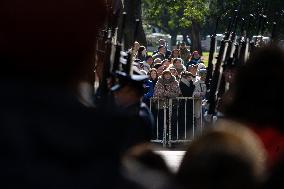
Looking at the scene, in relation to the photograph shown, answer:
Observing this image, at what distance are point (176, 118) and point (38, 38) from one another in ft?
43.2

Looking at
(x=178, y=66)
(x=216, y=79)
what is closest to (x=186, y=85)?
(x=178, y=66)

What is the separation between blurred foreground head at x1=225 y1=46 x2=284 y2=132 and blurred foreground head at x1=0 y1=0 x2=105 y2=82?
2042 millimetres

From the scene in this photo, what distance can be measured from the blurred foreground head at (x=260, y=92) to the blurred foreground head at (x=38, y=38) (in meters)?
2.04

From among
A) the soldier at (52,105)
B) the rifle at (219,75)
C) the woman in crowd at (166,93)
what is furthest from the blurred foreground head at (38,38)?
the woman in crowd at (166,93)

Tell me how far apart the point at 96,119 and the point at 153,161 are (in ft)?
0.83

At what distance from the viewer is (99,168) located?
3.61 ft

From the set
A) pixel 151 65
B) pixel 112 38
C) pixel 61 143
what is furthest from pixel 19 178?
pixel 151 65

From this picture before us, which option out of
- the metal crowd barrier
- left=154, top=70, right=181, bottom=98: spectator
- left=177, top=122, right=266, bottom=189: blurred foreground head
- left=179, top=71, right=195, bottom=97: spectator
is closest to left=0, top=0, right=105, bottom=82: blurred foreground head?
left=177, top=122, right=266, bottom=189: blurred foreground head

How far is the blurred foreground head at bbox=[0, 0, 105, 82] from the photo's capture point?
116 cm

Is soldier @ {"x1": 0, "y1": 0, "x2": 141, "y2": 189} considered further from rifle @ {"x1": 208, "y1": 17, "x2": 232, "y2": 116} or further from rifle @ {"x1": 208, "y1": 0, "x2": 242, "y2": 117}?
rifle @ {"x1": 208, "y1": 17, "x2": 232, "y2": 116}

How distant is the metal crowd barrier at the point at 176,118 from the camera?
14.2m

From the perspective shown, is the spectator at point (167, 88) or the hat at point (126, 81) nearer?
the hat at point (126, 81)

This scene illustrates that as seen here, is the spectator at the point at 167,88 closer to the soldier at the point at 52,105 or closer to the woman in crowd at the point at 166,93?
the woman in crowd at the point at 166,93

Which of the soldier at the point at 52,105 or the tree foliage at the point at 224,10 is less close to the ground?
the soldier at the point at 52,105
